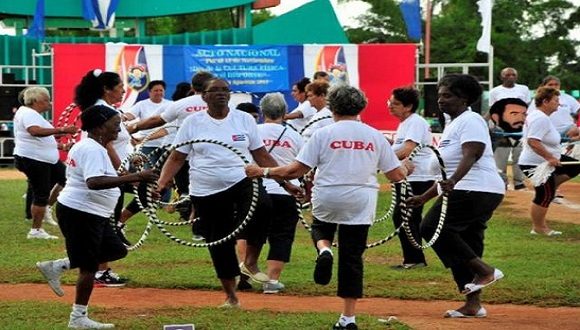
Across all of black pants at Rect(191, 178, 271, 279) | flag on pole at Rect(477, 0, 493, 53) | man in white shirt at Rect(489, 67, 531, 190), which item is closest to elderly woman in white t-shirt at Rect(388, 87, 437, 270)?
black pants at Rect(191, 178, 271, 279)

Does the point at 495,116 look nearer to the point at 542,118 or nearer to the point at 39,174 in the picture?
the point at 542,118

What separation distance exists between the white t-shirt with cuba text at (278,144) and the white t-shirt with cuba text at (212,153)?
1544 mm

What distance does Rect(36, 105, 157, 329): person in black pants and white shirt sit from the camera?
9.77 meters

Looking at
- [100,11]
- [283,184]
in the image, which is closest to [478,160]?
[283,184]

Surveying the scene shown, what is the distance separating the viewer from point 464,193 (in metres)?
10.6

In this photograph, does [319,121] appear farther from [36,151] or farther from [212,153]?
[212,153]

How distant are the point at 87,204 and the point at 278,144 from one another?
3036 millimetres

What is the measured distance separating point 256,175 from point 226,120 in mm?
1089

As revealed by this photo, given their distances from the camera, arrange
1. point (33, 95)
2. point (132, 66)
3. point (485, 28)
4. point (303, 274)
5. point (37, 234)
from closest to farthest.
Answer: point (303, 274) < point (33, 95) < point (37, 234) < point (132, 66) < point (485, 28)

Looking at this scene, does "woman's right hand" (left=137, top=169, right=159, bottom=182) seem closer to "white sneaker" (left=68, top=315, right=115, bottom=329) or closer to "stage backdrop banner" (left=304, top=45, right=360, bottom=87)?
"white sneaker" (left=68, top=315, right=115, bottom=329)

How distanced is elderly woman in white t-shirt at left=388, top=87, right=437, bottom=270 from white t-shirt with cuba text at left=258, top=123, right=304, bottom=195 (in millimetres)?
1117

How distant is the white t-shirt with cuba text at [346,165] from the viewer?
380 inches

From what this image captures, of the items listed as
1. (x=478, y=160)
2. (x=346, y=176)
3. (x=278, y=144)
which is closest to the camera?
(x=346, y=176)

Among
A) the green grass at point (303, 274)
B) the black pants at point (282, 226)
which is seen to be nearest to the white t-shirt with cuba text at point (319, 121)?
the green grass at point (303, 274)
